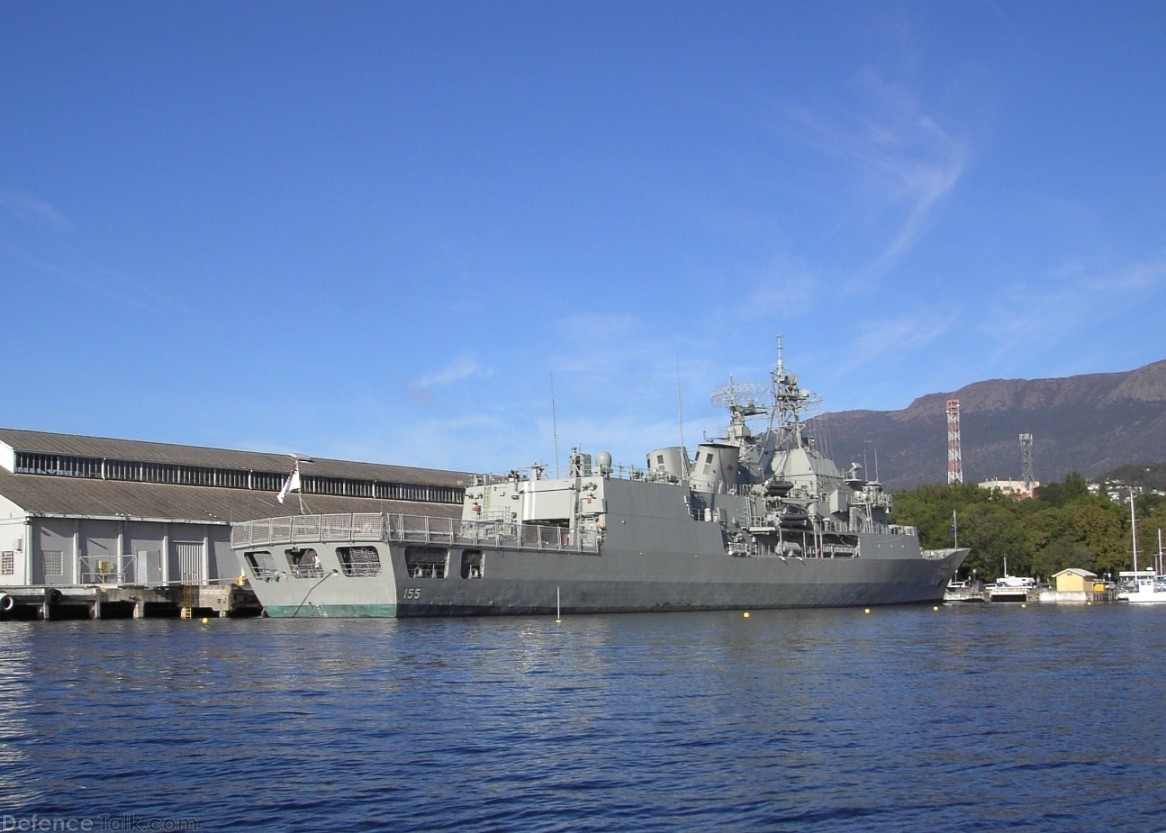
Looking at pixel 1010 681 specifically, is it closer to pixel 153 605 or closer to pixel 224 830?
pixel 224 830

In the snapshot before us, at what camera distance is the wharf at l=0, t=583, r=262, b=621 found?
44.9 m

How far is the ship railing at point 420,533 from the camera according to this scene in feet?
122

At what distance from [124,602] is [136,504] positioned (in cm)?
601

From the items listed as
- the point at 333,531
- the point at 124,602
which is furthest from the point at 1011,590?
the point at 124,602

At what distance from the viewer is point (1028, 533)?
93812 mm

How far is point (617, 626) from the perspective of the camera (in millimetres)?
36625

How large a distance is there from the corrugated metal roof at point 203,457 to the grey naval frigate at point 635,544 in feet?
34.9

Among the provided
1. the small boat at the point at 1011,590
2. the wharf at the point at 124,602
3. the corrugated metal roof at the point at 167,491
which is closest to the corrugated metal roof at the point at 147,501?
the corrugated metal roof at the point at 167,491

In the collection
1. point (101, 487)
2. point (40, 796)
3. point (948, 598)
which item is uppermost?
point (101, 487)

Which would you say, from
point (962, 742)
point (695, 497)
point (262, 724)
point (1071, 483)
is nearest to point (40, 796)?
point (262, 724)

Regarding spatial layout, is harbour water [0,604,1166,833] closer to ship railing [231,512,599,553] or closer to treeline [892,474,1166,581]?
ship railing [231,512,599,553]

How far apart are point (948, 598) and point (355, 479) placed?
3909 cm

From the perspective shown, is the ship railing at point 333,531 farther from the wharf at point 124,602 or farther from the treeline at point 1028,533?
the treeline at point 1028,533

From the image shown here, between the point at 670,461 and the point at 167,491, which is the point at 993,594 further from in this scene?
the point at 167,491
